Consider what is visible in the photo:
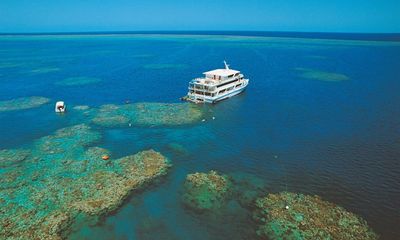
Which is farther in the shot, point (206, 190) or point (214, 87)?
point (214, 87)

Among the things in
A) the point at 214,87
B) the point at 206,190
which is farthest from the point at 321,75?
the point at 206,190

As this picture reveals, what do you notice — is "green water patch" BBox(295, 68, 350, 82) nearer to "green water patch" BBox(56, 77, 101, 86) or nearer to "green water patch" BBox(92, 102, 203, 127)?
"green water patch" BBox(92, 102, 203, 127)

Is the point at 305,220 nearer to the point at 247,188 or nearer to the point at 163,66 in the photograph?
the point at 247,188

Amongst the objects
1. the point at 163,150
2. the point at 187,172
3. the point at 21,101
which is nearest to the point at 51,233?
the point at 187,172

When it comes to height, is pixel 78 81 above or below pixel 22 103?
below

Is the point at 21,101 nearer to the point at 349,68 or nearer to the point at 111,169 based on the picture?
the point at 111,169
